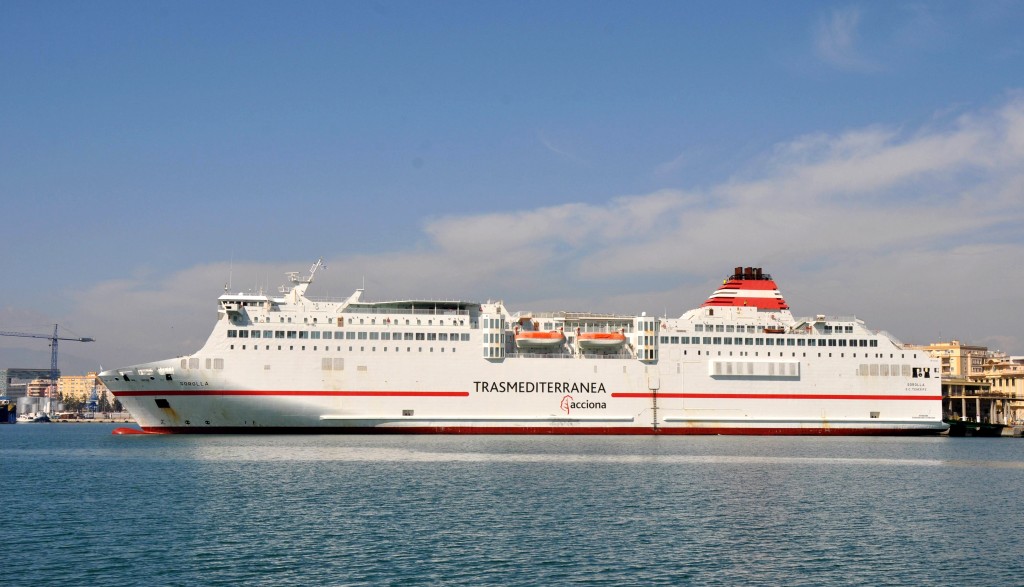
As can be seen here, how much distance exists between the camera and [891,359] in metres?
54.0

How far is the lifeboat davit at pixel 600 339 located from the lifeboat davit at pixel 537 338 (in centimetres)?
120

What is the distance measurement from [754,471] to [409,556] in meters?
18.4

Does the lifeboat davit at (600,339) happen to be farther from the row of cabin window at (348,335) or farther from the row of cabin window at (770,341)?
the row of cabin window at (348,335)

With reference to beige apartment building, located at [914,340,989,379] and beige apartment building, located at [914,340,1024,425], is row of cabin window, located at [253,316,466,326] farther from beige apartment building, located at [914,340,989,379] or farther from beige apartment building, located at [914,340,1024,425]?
beige apartment building, located at [914,340,989,379]

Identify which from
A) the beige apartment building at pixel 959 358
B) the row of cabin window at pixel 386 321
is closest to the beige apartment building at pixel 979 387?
the beige apartment building at pixel 959 358

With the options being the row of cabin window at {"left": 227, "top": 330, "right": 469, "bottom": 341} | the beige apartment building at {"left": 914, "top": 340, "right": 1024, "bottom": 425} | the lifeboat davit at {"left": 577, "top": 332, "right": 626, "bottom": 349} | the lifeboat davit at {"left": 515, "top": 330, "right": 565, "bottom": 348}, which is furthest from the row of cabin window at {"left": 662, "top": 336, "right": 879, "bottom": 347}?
the beige apartment building at {"left": 914, "top": 340, "right": 1024, "bottom": 425}

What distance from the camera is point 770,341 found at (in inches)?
2085

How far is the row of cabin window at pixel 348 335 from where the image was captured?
47.9 meters

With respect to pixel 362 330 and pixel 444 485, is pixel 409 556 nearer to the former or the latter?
pixel 444 485

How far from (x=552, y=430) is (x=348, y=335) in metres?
11.9

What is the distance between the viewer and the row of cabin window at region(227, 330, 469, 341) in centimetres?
4794

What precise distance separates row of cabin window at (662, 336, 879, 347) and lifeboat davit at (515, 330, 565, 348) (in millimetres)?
6010

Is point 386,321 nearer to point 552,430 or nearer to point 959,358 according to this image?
point 552,430

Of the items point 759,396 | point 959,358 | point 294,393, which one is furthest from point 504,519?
point 959,358
